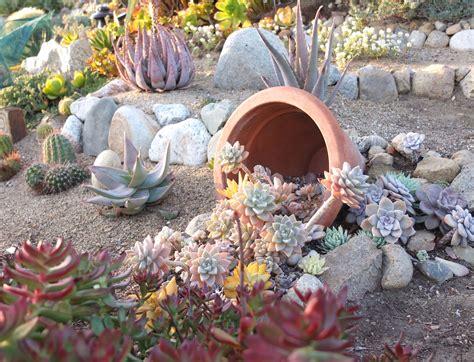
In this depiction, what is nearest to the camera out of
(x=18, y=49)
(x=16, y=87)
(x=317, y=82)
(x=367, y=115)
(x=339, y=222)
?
(x=339, y=222)

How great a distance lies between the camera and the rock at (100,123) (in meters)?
4.48

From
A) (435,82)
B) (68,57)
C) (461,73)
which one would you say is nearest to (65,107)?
(68,57)

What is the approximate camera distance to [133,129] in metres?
4.10

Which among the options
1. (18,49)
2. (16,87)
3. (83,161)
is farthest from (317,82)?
(18,49)

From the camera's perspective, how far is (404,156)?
121 inches

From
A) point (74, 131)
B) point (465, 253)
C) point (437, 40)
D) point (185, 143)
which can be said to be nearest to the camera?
point (465, 253)

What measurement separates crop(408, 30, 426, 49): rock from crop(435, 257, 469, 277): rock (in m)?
3.79

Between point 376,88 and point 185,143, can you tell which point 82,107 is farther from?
point 376,88

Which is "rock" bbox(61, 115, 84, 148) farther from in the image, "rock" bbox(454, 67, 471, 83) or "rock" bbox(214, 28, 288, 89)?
"rock" bbox(454, 67, 471, 83)

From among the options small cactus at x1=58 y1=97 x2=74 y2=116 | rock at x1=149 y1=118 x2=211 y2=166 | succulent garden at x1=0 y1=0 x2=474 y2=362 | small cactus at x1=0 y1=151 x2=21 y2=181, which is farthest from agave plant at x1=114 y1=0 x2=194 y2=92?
small cactus at x1=0 y1=151 x2=21 y2=181

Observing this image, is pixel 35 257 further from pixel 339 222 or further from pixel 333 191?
pixel 339 222

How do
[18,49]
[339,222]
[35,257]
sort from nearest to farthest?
[35,257]
[339,222]
[18,49]

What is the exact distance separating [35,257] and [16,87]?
5.71 meters

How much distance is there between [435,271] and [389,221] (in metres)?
0.28
